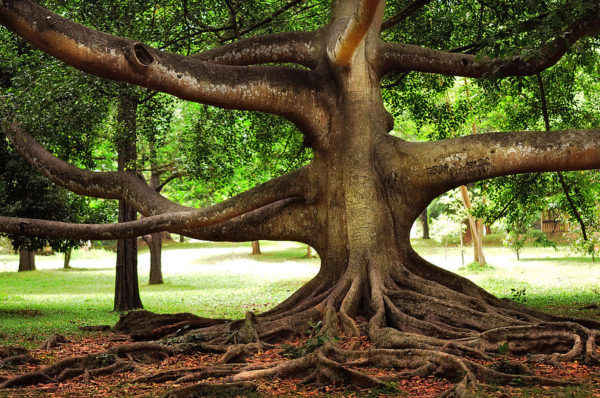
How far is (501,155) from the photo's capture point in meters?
8.77

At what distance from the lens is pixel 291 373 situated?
6.50 metres

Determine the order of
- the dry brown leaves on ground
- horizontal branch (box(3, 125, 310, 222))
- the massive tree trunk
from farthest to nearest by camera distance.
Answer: horizontal branch (box(3, 125, 310, 222)) → the massive tree trunk → the dry brown leaves on ground

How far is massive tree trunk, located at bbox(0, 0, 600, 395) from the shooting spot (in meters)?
7.25

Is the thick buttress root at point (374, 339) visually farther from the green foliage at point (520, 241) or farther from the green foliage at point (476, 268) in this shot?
the green foliage at point (476, 268)

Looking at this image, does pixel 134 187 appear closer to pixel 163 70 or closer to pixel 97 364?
pixel 163 70

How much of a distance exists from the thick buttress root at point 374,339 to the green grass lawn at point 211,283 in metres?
3.10

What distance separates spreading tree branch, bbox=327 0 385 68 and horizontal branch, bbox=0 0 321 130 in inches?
28.6

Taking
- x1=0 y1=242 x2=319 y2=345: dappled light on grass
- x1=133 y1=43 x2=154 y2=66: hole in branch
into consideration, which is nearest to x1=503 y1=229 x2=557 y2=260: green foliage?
x1=0 y1=242 x2=319 y2=345: dappled light on grass

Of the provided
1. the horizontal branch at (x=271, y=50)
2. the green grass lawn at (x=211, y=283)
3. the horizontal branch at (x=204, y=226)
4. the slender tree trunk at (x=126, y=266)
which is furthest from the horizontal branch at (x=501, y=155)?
the slender tree trunk at (x=126, y=266)

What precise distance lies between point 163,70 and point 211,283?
793 inches

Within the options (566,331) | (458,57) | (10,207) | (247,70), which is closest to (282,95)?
(247,70)

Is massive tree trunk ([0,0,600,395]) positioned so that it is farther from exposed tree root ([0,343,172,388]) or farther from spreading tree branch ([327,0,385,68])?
exposed tree root ([0,343,172,388])

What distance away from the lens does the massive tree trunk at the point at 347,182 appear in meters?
7.25

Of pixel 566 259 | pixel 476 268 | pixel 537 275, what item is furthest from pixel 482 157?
pixel 566 259
